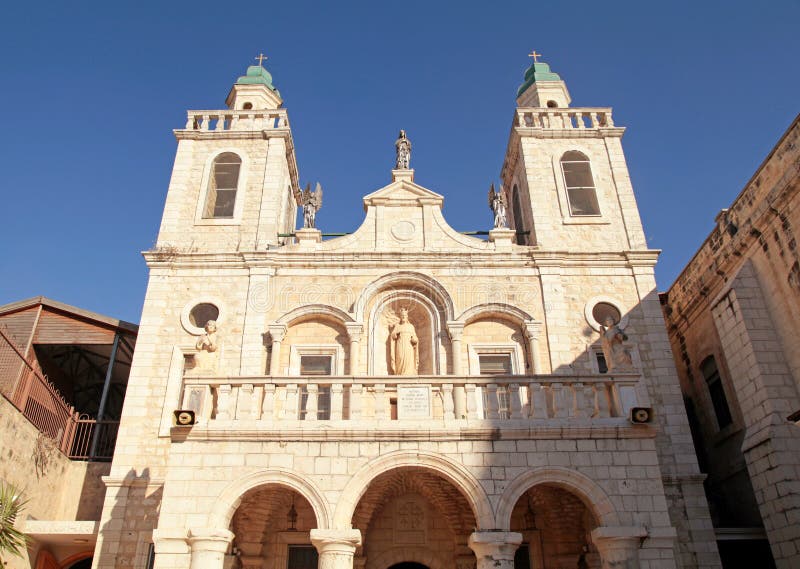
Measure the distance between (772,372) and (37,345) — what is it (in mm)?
20186

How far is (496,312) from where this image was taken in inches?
687

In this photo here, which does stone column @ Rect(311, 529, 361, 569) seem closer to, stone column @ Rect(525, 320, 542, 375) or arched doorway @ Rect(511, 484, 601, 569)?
arched doorway @ Rect(511, 484, 601, 569)

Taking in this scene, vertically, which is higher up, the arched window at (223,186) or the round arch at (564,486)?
the arched window at (223,186)

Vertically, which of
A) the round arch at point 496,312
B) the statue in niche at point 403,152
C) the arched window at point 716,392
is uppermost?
the statue in niche at point 403,152

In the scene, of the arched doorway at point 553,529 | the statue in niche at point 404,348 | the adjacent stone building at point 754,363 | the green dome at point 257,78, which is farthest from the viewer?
the green dome at point 257,78

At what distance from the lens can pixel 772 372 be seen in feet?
49.3

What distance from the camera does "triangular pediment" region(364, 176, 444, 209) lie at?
19.4 meters

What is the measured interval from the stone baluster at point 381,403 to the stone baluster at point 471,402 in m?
1.53

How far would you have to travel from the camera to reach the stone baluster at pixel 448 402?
473 inches

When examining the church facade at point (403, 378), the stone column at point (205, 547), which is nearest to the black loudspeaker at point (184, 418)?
the church facade at point (403, 378)

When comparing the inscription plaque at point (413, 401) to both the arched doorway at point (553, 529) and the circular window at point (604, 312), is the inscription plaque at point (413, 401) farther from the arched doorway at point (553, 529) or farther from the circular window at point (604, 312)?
the circular window at point (604, 312)

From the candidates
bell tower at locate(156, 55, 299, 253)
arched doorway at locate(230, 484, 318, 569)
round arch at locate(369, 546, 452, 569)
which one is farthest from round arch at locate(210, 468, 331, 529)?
bell tower at locate(156, 55, 299, 253)

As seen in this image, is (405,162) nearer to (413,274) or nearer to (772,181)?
(413,274)

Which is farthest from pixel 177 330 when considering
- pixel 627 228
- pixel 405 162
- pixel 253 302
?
pixel 627 228
